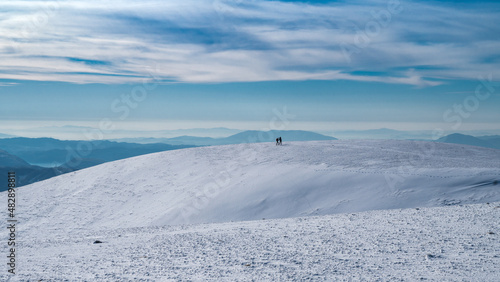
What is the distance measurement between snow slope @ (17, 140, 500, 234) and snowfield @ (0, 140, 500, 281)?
0.28 feet

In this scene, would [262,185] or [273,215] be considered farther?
[262,185]

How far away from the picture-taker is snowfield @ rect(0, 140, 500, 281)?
7629mm

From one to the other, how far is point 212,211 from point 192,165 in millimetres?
7303

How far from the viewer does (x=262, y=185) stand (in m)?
19.0

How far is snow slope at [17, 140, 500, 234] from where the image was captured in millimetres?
16516

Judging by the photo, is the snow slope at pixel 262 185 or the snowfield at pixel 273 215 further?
the snow slope at pixel 262 185

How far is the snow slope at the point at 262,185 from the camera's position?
16516 millimetres

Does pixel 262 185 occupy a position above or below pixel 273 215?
above

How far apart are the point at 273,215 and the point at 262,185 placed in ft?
9.57

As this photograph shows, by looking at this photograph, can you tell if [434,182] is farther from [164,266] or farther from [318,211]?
[164,266]

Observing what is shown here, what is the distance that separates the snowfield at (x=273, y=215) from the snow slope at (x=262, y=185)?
0.28ft

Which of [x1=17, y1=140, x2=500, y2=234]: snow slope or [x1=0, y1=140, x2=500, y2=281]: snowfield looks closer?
[x1=0, y1=140, x2=500, y2=281]: snowfield

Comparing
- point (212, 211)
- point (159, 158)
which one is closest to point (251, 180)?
point (212, 211)

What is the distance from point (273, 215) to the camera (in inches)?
642
